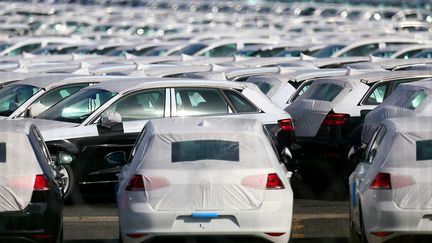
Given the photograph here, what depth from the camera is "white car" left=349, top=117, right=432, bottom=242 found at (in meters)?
9.88

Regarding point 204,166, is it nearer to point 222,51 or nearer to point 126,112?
point 126,112

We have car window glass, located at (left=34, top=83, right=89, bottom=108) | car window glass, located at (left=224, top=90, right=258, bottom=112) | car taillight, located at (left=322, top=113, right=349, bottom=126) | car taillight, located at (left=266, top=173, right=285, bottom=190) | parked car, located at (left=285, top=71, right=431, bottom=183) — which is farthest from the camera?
car window glass, located at (left=34, top=83, right=89, bottom=108)

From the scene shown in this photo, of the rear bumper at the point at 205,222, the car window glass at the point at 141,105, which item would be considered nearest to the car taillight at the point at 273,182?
the rear bumper at the point at 205,222

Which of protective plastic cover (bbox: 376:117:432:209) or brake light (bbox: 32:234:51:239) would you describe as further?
brake light (bbox: 32:234:51:239)

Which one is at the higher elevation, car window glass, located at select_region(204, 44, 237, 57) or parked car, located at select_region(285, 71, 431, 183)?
parked car, located at select_region(285, 71, 431, 183)

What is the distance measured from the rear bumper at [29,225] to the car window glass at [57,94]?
650 centimetres

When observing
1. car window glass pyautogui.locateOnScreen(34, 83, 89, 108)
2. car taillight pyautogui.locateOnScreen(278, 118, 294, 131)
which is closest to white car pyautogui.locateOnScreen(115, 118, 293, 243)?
car taillight pyautogui.locateOnScreen(278, 118, 294, 131)

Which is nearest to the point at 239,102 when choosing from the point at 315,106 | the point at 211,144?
the point at 315,106

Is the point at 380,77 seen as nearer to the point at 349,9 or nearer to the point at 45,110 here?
the point at 45,110

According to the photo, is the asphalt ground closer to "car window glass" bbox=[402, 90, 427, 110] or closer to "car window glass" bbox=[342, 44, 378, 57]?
"car window glass" bbox=[402, 90, 427, 110]

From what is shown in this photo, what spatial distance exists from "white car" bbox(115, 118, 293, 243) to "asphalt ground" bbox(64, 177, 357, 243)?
6.8 inches

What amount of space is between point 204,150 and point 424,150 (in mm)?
1727

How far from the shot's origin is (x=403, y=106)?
1467 centimetres

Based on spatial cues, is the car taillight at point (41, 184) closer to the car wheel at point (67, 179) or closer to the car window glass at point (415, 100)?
the car wheel at point (67, 179)
